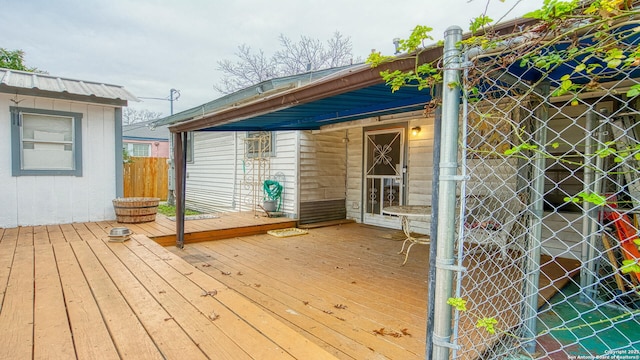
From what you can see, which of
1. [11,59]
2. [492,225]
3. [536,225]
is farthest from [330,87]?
[11,59]

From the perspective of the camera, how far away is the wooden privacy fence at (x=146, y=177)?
10344 millimetres

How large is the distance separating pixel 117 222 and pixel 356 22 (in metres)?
13.3

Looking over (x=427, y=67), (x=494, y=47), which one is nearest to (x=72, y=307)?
(x=427, y=67)

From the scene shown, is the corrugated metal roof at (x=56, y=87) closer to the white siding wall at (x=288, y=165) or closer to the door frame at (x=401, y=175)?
the white siding wall at (x=288, y=165)

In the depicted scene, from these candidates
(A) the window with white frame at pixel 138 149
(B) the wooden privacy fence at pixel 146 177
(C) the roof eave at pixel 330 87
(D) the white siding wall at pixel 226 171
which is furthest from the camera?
(A) the window with white frame at pixel 138 149

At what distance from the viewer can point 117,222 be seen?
556 centimetres

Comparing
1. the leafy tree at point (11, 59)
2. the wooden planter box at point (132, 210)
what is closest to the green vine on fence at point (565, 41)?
the wooden planter box at point (132, 210)

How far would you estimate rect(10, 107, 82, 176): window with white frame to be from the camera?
4.93 metres

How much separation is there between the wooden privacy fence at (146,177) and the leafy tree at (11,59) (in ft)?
12.0

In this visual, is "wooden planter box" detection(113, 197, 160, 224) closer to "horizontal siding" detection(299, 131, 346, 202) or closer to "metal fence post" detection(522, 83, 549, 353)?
"horizontal siding" detection(299, 131, 346, 202)

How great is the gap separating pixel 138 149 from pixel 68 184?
1580 cm

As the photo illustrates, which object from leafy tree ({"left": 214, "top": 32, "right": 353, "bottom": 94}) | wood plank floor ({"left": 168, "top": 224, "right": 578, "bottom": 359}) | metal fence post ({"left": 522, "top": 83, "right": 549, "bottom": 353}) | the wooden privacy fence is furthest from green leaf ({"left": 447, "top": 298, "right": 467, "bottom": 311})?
leafy tree ({"left": 214, "top": 32, "right": 353, "bottom": 94})

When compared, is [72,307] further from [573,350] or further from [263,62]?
[263,62]

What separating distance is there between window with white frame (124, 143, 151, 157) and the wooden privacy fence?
9348 mm
